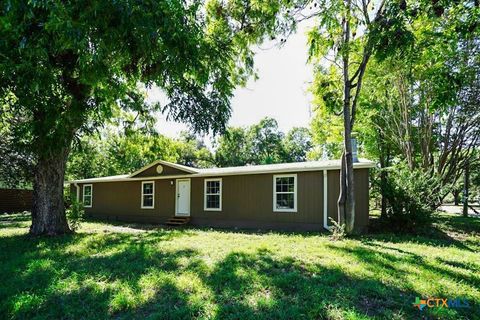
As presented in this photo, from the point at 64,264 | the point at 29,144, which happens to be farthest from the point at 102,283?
the point at 29,144

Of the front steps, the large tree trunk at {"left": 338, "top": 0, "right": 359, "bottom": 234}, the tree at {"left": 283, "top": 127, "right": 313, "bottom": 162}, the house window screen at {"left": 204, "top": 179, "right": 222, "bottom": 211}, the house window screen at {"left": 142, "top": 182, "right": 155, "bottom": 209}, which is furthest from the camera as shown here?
the tree at {"left": 283, "top": 127, "right": 313, "bottom": 162}

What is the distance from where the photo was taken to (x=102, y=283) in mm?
4633

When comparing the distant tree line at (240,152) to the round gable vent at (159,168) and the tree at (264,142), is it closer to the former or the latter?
the tree at (264,142)

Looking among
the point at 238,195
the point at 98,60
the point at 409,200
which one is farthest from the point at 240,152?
the point at 98,60

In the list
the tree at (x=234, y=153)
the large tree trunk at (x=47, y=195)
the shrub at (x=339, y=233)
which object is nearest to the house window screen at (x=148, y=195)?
the large tree trunk at (x=47, y=195)

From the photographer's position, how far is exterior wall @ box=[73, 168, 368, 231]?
32.0 ft

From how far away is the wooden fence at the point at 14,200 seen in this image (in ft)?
63.3

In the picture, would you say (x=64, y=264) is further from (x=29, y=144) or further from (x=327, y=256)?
(x=327, y=256)

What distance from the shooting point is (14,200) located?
1995 cm

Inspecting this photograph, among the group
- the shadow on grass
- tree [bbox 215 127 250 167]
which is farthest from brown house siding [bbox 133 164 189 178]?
tree [bbox 215 127 250 167]

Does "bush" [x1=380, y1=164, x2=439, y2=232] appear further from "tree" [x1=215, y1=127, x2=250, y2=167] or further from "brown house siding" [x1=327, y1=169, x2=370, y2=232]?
"tree" [x1=215, y1=127, x2=250, y2=167]

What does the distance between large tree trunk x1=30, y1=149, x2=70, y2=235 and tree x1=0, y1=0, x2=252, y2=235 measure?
1.91m

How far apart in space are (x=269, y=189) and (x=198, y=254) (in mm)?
5422

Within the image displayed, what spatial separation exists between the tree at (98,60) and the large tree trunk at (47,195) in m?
1.91
